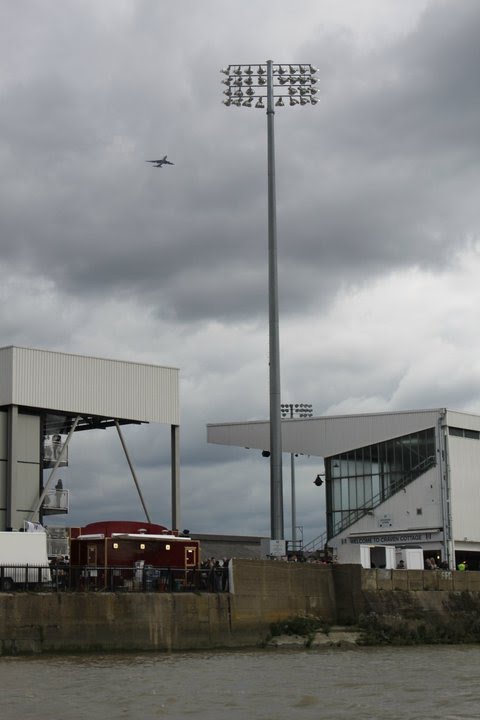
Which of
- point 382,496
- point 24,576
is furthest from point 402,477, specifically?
point 24,576

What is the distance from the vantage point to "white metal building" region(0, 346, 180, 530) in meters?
56.2

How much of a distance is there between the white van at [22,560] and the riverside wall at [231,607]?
1364 mm

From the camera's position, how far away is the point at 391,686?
32656 mm

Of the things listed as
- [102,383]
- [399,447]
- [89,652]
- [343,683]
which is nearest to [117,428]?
[102,383]

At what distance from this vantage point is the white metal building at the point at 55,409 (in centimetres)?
5622

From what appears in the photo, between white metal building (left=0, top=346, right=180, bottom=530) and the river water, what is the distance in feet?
55.4

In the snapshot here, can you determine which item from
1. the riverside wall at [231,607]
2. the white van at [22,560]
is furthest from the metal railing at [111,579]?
the riverside wall at [231,607]

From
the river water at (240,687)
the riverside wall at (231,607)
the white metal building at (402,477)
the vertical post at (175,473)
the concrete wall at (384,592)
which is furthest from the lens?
the white metal building at (402,477)

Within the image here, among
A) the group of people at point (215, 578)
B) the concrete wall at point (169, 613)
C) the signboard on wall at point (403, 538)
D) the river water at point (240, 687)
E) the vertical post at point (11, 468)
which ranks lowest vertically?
the river water at point (240, 687)

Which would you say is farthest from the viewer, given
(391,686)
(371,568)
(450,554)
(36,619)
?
(450,554)

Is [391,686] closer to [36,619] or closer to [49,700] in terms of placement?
[49,700]

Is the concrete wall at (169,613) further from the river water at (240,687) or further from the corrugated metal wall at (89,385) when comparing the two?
the corrugated metal wall at (89,385)

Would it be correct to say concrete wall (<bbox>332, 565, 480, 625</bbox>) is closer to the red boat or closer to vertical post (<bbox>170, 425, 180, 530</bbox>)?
the red boat

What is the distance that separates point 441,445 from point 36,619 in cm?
3210
